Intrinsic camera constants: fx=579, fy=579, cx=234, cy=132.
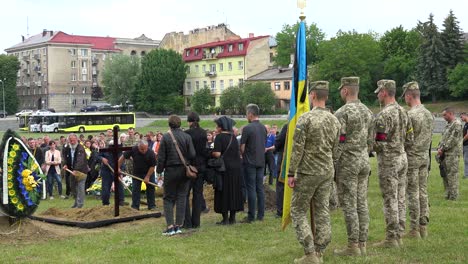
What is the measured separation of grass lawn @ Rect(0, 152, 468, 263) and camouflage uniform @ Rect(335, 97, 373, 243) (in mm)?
453

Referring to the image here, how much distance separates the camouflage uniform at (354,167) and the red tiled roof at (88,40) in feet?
351

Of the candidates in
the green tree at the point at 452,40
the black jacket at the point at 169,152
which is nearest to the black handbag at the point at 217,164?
the black jacket at the point at 169,152

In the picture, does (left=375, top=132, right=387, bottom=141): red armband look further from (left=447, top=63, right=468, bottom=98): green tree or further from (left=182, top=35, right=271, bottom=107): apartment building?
(left=182, top=35, right=271, bottom=107): apartment building

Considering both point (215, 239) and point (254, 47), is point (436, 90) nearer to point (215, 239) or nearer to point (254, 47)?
point (254, 47)

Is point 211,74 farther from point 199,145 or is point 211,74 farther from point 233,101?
point 199,145

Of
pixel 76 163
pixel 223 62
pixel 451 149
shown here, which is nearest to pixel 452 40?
pixel 223 62

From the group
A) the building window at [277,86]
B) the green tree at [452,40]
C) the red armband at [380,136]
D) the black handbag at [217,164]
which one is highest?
the green tree at [452,40]

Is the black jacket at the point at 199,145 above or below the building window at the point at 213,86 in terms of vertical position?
below

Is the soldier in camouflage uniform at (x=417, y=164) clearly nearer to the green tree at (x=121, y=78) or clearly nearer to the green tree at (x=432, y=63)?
the green tree at (x=432, y=63)

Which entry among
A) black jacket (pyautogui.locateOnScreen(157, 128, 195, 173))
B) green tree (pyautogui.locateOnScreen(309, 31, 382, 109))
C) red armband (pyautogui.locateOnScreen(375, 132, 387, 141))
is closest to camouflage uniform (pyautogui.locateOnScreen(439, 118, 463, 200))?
red armband (pyautogui.locateOnScreen(375, 132, 387, 141))

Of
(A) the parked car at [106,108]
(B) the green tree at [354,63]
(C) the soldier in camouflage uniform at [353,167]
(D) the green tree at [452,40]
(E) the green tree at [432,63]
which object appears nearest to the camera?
(C) the soldier in camouflage uniform at [353,167]

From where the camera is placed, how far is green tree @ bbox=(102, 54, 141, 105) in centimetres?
9144

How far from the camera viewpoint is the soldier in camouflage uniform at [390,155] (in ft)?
26.7

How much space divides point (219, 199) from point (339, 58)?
211 ft
